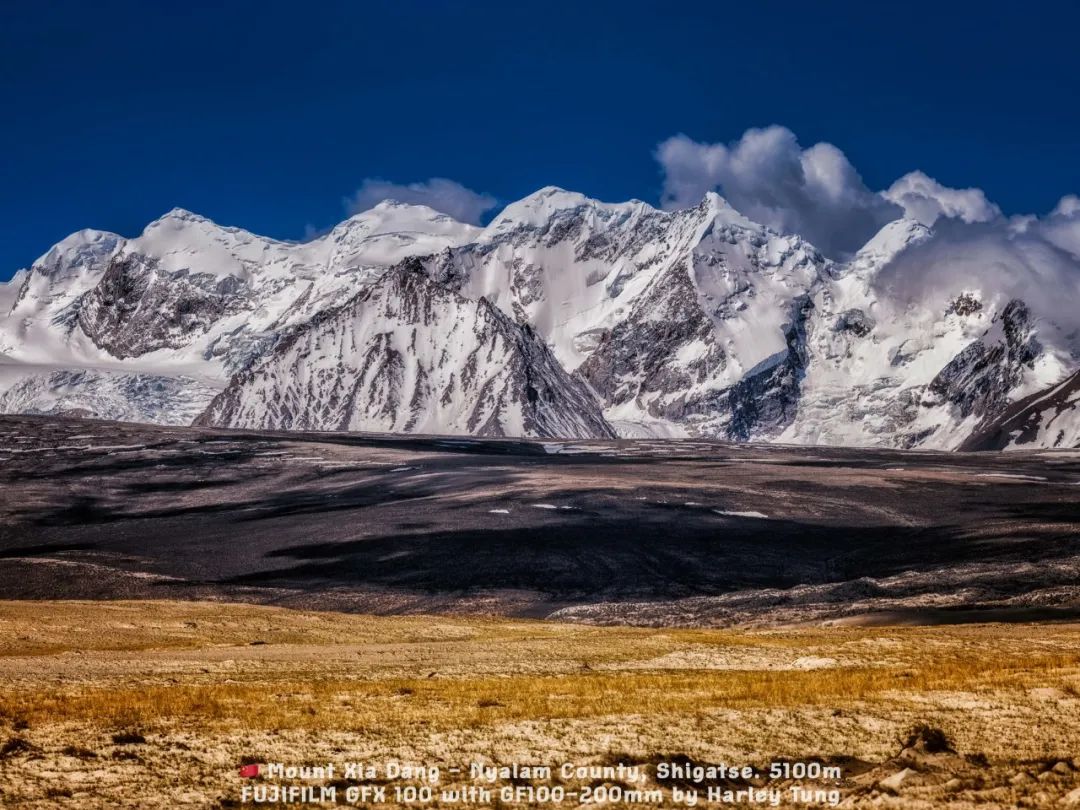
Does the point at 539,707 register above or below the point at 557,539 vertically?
above

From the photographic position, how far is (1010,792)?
17234 millimetres

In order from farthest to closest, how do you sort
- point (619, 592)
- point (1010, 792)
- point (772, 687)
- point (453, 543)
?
point (453, 543)
point (619, 592)
point (772, 687)
point (1010, 792)

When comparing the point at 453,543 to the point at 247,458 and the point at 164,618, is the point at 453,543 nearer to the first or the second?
the point at 164,618

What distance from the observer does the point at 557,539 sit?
104 m

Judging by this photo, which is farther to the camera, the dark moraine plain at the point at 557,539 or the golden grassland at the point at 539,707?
the dark moraine plain at the point at 557,539

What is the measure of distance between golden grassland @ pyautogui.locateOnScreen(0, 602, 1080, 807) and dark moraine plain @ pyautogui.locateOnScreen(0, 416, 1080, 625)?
85.5ft

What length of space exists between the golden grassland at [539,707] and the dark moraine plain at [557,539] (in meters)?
26.1

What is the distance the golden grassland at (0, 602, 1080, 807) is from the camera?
64.6 ft

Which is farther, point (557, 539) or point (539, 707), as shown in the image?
point (557, 539)

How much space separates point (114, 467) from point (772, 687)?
165m

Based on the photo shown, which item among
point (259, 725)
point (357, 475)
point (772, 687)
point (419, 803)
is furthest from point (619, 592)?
point (357, 475)

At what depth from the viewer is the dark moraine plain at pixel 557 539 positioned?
74.2m

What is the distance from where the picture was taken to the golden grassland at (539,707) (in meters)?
19.7

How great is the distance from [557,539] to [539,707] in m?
78.0
